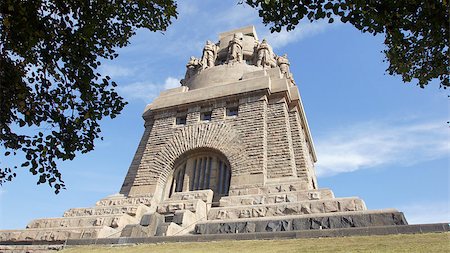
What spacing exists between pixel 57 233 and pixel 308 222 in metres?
9.87

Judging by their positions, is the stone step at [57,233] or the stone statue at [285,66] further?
the stone statue at [285,66]

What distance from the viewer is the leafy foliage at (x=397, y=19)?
6469 mm

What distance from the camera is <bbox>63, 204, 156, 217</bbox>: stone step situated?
15281 millimetres

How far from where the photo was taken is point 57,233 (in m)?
13.6

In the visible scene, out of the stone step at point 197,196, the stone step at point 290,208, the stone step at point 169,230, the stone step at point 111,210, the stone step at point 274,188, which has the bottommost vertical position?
the stone step at point 169,230

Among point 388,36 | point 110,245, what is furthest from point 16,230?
point 388,36

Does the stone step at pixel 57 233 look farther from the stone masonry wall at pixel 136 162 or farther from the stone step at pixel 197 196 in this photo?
the stone masonry wall at pixel 136 162

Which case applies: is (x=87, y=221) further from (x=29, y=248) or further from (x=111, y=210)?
(x=29, y=248)

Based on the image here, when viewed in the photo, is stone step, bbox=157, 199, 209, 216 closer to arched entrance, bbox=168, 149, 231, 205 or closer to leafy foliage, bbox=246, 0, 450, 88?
arched entrance, bbox=168, 149, 231, 205

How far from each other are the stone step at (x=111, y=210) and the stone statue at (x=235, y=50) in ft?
41.0

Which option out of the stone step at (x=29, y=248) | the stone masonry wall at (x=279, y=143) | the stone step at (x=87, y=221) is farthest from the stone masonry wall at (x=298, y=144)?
the stone step at (x=29, y=248)

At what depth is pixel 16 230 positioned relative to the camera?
14914 millimetres

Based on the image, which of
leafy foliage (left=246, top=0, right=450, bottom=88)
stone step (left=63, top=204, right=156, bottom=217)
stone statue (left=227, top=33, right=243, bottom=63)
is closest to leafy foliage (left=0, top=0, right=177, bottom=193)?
leafy foliage (left=246, top=0, right=450, bottom=88)

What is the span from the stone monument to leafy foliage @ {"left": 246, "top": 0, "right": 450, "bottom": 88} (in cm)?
457
